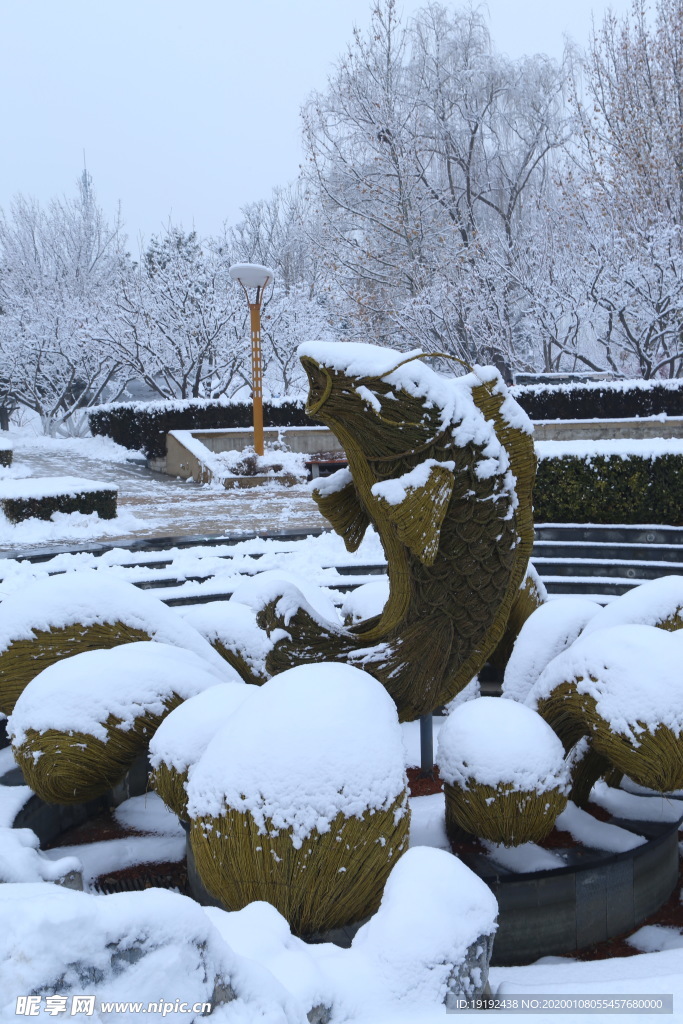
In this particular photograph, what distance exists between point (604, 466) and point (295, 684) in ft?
24.1

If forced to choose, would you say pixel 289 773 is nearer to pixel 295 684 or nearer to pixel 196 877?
pixel 295 684

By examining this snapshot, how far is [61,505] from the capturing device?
1058 cm

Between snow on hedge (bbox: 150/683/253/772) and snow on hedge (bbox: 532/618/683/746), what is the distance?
3.92 feet

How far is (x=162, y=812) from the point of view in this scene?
3.61 metres

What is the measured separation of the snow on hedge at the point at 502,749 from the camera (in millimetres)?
2615

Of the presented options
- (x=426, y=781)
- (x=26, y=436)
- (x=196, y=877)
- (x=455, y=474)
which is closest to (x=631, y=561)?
(x=426, y=781)

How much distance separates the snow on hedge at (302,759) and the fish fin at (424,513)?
0.62m

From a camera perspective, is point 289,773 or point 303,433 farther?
point 303,433

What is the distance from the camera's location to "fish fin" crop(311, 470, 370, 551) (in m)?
3.31

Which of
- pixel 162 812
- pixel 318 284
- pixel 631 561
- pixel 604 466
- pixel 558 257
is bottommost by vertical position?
pixel 162 812

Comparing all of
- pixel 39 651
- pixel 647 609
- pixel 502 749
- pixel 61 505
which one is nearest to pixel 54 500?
pixel 61 505

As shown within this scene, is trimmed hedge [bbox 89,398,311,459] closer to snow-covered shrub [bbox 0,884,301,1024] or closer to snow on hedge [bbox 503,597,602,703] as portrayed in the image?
snow on hedge [bbox 503,597,602,703]

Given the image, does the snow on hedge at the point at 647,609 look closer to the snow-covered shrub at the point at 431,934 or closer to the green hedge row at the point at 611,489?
the snow-covered shrub at the point at 431,934

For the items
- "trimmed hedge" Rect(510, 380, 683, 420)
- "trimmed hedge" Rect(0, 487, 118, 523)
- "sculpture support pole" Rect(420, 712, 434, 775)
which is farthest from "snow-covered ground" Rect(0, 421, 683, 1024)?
"trimmed hedge" Rect(510, 380, 683, 420)
